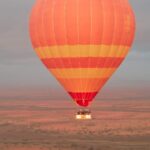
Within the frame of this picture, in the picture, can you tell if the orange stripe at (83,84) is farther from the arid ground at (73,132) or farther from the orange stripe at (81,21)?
the arid ground at (73,132)

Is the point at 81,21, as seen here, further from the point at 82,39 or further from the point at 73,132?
the point at 73,132

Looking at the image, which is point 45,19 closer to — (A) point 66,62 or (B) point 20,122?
(A) point 66,62

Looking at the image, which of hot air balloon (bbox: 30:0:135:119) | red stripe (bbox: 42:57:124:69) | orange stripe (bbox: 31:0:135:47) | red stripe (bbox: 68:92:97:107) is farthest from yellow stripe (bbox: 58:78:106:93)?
orange stripe (bbox: 31:0:135:47)

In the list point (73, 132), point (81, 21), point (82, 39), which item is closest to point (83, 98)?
point (73, 132)

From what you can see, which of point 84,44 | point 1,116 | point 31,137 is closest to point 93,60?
point 84,44

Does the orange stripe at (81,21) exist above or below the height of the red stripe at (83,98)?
above

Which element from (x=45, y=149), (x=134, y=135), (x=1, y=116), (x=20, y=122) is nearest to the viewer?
(x=45, y=149)

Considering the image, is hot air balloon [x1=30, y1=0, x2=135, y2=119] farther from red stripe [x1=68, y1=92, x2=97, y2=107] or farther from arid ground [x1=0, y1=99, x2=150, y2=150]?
arid ground [x1=0, y1=99, x2=150, y2=150]

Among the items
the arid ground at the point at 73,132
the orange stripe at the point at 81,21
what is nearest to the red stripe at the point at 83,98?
the arid ground at the point at 73,132
